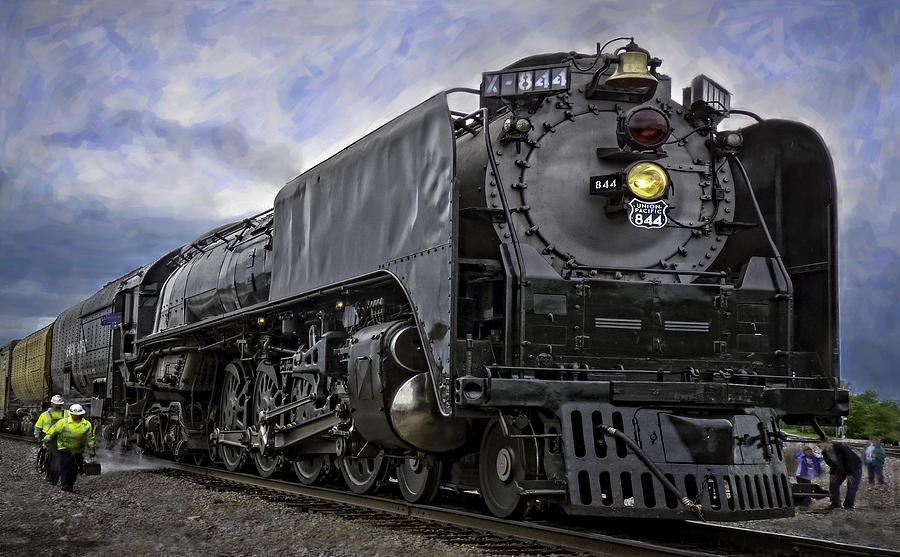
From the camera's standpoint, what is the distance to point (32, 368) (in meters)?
25.0

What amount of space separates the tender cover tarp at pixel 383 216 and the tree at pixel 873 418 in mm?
15179

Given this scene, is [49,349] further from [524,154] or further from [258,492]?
[524,154]

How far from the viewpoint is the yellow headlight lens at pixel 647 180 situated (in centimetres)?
727

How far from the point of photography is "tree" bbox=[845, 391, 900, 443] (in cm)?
2130

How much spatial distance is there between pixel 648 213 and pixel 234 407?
6960 millimetres

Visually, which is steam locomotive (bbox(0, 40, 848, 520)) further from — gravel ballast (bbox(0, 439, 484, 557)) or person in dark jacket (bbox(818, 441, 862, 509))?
person in dark jacket (bbox(818, 441, 862, 509))

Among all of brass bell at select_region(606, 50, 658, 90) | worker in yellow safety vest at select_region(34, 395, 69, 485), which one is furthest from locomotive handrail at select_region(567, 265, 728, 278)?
worker in yellow safety vest at select_region(34, 395, 69, 485)

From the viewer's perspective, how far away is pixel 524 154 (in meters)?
7.24

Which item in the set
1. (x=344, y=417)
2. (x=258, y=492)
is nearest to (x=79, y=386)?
(x=258, y=492)

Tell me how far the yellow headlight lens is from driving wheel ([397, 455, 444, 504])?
2.83 m

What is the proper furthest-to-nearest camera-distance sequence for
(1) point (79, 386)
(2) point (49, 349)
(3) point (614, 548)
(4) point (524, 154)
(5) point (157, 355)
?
(2) point (49, 349) < (1) point (79, 386) < (5) point (157, 355) < (4) point (524, 154) < (3) point (614, 548)

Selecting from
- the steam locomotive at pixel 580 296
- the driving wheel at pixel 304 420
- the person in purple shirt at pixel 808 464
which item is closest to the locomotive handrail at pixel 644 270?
the steam locomotive at pixel 580 296

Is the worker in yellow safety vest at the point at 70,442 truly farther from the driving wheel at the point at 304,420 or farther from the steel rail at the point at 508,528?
the steel rail at the point at 508,528

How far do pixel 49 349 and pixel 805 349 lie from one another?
20449 millimetres
